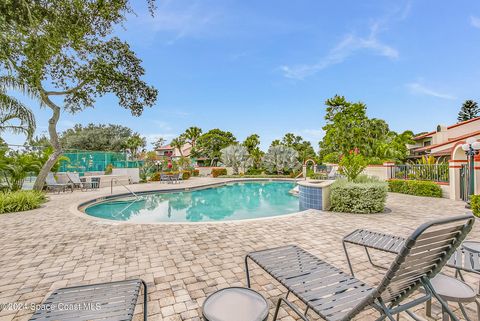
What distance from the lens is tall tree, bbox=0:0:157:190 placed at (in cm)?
859

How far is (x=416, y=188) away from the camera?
34.0 ft

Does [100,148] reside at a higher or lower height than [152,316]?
higher

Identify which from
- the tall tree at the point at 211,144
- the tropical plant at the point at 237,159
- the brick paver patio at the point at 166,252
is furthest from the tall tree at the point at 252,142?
the brick paver patio at the point at 166,252

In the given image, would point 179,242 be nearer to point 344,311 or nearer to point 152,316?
point 152,316

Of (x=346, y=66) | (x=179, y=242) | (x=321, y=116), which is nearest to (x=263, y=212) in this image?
(x=179, y=242)

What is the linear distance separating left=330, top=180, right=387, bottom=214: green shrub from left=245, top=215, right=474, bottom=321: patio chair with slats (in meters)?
5.52

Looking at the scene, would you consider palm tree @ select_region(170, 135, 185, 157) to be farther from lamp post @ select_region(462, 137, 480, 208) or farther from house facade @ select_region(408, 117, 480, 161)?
lamp post @ select_region(462, 137, 480, 208)

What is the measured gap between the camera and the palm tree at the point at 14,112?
9797 mm

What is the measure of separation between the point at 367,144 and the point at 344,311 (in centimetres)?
2752

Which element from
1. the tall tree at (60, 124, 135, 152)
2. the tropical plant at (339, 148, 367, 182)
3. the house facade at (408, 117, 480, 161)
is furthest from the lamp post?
the tall tree at (60, 124, 135, 152)

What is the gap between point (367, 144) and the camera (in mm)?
25438

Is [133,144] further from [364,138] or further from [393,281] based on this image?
[393,281]

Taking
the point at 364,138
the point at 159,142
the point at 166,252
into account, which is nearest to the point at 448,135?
the point at 364,138

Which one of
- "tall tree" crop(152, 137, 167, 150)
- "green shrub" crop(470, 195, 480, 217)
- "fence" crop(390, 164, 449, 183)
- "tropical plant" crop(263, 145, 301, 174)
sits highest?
"tall tree" crop(152, 137, 167, 150)
